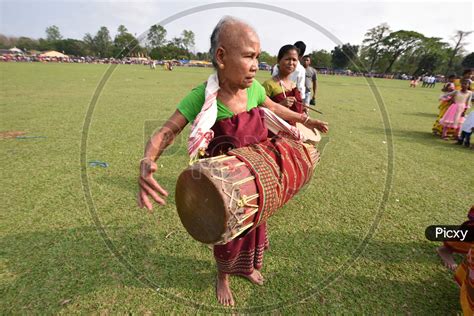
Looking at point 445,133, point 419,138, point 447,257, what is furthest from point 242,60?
point 445,133

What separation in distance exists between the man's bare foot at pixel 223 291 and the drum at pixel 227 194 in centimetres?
86

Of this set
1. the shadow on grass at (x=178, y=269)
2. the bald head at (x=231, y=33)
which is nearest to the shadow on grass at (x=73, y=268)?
the shadow on grass at (x=178, y=269)

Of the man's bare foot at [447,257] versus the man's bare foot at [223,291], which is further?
the man's bare foot at [447,257]

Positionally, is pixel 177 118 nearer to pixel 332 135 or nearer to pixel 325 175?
pixel 325 175

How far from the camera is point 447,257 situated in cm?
258

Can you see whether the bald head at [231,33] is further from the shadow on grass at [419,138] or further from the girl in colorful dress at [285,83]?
the shadow on grass at [419,138]

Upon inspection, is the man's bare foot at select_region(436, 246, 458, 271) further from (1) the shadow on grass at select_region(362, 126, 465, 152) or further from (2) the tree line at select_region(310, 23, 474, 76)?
(2) the tree line at select_region(310, 23, 474, 76)

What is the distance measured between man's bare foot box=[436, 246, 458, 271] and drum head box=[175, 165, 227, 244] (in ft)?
8.38

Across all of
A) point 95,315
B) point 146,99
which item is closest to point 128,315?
point 95,315

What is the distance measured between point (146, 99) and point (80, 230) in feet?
30.0

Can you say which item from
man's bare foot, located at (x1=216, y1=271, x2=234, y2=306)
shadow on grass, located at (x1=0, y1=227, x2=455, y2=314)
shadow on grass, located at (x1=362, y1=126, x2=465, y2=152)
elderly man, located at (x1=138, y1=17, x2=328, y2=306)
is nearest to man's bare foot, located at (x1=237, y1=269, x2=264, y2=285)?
shadow on grass, located at (x1=0, y1=227, x2=455, y2=314)

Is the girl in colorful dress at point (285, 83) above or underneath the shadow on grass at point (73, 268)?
above

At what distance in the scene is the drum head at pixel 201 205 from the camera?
133 cm

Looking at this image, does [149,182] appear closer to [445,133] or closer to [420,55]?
[445,133]
